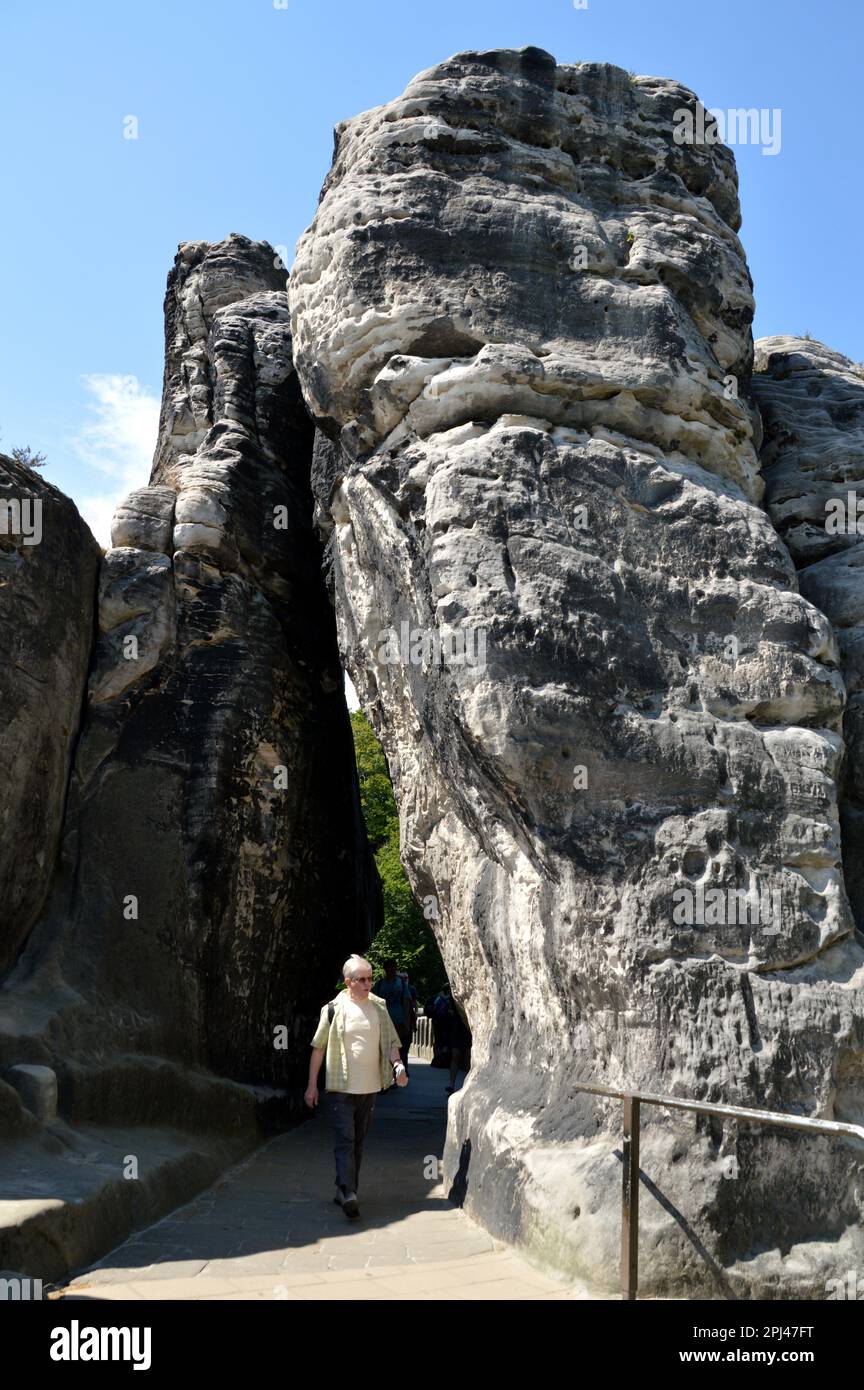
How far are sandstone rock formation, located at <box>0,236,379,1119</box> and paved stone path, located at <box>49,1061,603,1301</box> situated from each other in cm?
109

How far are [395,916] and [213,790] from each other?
53.4 feet

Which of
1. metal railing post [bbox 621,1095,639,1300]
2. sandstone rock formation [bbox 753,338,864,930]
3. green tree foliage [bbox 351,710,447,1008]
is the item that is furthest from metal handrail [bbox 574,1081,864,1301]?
green tree foliage [bbox 351,710,447,1008]

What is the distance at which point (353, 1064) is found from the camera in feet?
19.8

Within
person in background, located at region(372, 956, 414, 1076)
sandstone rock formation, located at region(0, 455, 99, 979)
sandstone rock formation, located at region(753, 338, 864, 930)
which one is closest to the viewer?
sandstone rock formation, located at region(753, 338, 864, 930)

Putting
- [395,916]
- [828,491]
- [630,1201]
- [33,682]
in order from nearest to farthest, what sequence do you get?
[630,1201]
[33,682]
[828,491]
[395,916]

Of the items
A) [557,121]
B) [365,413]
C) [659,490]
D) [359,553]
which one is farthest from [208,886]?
[557,121]

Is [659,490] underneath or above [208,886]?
above

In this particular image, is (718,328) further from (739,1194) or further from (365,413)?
(739,1194)

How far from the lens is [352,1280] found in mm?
4695

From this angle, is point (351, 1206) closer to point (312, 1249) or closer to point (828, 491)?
point (312, 1249)

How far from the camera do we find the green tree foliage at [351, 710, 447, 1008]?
22.7 meters

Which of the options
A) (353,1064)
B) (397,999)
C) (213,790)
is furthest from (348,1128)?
(397,999)

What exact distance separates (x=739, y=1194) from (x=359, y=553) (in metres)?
4.64

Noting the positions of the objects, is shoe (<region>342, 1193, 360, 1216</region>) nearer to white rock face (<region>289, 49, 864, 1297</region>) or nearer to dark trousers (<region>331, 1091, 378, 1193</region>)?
dark trousers (<region>331, 1091, 378, 1193</region>)
